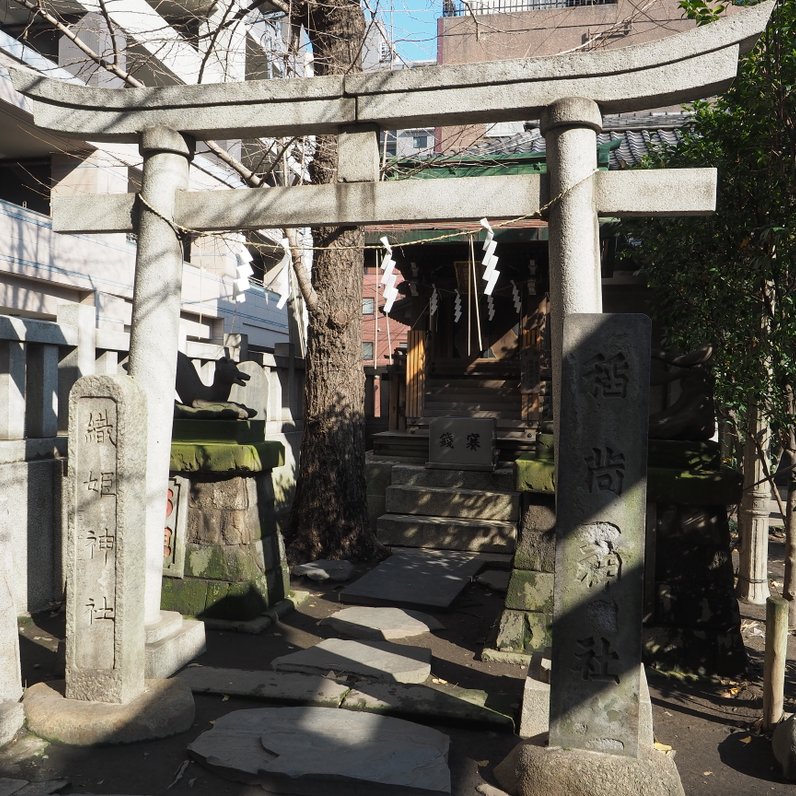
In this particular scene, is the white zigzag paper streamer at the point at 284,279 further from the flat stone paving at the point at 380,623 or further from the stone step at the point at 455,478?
the stone step at the point at 455,478

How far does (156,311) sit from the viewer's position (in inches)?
217

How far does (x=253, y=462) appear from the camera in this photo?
6.77m

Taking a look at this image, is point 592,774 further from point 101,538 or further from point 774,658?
point 101,538

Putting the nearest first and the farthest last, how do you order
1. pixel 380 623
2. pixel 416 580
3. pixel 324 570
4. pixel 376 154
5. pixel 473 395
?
Answer: 1. pixel 376 154
2. pixel 380 623
3. pixel 416 580
4. pixel 324 570
5. pixel 473 395

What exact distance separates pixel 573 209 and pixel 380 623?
414 cm

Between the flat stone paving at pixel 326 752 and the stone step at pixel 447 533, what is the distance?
19.9 feet

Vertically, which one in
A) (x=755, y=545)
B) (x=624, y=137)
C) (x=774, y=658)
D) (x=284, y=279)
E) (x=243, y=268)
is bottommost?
(x=774, y=658)

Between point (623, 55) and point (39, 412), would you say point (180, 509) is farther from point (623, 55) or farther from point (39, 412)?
point (623, 55)

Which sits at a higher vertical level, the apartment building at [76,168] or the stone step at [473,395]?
the apartment building at [76,168]

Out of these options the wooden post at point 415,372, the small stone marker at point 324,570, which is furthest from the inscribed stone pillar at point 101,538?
the wooden post at point 415,372

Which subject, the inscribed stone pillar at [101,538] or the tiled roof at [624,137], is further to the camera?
the tiled roof at [624,137]

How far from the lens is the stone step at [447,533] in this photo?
10344mm

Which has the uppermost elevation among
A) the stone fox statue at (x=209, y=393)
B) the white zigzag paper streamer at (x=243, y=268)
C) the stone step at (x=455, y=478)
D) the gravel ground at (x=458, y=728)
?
the white zigzag paper streamer at (x=243, y=268)

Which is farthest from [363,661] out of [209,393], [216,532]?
[209,393]
